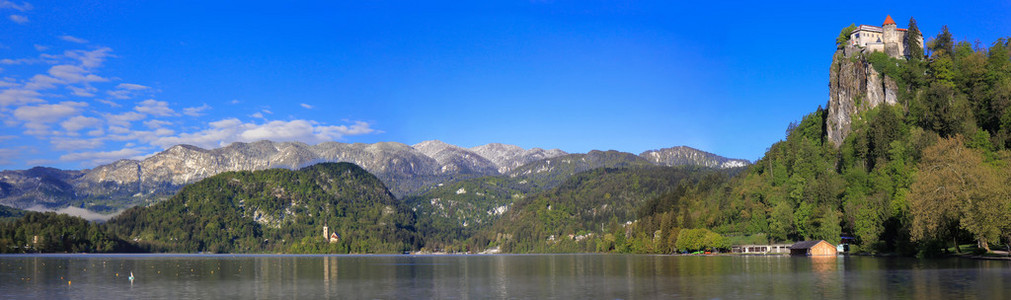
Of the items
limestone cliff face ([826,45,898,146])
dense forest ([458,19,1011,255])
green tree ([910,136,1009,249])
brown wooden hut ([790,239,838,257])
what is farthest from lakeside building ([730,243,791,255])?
→ green tree ([910,136,1009,249])

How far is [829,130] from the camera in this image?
19150 cm

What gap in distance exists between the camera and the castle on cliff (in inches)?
7313

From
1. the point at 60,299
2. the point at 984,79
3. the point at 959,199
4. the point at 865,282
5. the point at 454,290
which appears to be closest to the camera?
the point at 60,299

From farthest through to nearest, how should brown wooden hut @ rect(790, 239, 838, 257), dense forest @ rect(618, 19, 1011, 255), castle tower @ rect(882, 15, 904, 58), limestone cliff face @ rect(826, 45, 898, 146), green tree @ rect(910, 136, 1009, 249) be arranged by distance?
castle tower @ rect(882, 15, 904, 58)
limestone cliff face @ rect(826, 45, 898, 146)
brown wooden hut @ rect(790, 239, 838, 257)
dense forest @ rect(618, 19, 1011, 255)
green tree @ rect(910, 136, 1009, 249)

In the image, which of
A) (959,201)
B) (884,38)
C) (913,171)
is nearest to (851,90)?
(884,38)

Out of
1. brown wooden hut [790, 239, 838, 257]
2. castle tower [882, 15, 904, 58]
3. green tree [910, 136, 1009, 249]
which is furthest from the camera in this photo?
castle tower [882, 15, 904, 58]

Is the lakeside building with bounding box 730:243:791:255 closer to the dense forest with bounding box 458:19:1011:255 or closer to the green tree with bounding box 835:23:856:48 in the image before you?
the dense forest with bounding box 458:19:1011:255

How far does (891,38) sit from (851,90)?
713 inches

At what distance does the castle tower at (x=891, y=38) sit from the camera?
18512 centimetres

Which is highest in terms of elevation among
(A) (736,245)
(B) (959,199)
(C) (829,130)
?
(C) (829,130)

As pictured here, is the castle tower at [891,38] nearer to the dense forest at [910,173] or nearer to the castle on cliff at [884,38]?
Result: the castle on cliff at [884,38]

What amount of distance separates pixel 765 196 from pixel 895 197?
61437 millimetres

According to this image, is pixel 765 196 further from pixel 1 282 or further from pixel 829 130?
pixel 1 282

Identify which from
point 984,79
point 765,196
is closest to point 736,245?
point 765,196
